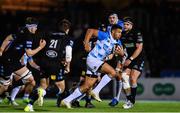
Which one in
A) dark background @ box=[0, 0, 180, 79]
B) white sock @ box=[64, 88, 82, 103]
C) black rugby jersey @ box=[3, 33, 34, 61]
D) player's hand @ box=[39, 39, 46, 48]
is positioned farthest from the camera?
dark background @ box=[0, 0, 180, 79]

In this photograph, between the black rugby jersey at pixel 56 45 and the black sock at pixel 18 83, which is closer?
the black rugby jersey at pixel 56 45

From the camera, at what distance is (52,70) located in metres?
15.8

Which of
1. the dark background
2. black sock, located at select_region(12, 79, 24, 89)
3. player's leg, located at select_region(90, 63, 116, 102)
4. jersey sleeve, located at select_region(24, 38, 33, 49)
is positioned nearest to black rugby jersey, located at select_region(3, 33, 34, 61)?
jersey sleeve, located at select_region(24, 38, 33, 49)

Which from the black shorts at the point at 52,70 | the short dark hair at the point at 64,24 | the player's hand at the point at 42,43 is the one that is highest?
the short dark hair at the point at 64,24

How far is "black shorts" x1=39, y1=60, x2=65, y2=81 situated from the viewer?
1577 cm

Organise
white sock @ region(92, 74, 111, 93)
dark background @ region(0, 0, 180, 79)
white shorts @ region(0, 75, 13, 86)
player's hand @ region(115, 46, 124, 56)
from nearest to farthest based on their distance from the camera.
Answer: player's hand @ region(115, 46, 124, 56)
white shorts @ region(0, 75, 13, 86)
white sock @ region(92, 74, 111, 93)
dark background @ region(0, 0, 180, 79)

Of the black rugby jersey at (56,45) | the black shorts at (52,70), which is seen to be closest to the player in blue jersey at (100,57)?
the black shorts at (52,70)

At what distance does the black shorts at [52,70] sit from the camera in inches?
621

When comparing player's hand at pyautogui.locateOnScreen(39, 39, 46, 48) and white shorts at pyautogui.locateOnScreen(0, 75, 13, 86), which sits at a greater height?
player's hand at pyautogui.locateOnScreen(39, 39, 46, 48)

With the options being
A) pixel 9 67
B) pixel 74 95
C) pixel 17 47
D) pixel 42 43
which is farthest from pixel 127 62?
pixel 9 67

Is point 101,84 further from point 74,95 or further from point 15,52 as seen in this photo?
point 15,52

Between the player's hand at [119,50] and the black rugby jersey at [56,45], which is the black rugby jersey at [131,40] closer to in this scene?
the player's hand at [119,50]

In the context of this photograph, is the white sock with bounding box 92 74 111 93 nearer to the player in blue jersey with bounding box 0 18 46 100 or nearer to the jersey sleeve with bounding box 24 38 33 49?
the player in blue jersey with bounding box 0 18 46 100

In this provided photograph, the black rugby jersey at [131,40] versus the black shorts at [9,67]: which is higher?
the black rugby jersey at [131,40]
